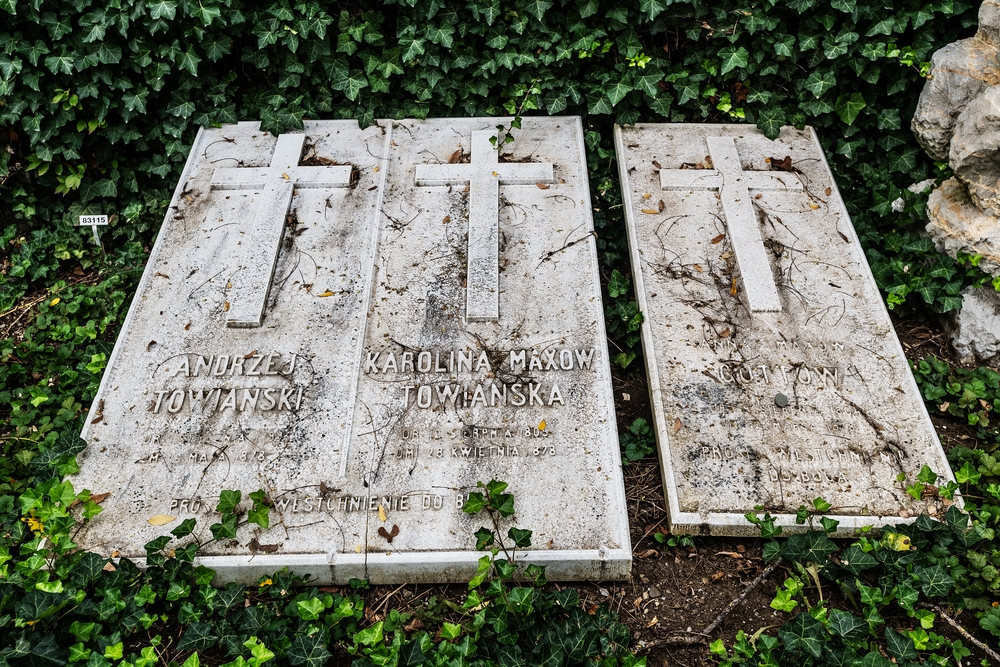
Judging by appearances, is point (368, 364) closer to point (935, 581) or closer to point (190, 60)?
point (190, 60)

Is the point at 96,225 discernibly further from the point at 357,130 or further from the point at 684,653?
the point at 684,653

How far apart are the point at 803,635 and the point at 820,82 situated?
2.99m

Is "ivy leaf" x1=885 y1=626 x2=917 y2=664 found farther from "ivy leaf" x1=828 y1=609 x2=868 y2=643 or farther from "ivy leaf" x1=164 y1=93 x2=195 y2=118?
"ivy leaf" x1=164 y1=93 x2=195 y2=118

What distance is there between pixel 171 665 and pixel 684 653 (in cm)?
176

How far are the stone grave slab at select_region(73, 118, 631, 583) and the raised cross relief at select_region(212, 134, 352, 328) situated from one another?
0.04ft

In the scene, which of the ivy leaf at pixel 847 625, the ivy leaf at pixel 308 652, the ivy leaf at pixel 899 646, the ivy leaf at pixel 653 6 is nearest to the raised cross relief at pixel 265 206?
the ivy leaf at pixel 308 652

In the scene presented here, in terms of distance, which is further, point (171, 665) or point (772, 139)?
point (772, 139)

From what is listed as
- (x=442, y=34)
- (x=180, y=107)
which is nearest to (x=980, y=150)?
(x=442, y=34)

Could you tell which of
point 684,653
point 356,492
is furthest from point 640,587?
point 356,492

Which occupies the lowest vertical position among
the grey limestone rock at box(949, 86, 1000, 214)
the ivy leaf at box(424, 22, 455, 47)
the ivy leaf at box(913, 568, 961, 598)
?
the ivy leaf at box(913, 568, 961, 598)

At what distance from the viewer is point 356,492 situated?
8.86 ft

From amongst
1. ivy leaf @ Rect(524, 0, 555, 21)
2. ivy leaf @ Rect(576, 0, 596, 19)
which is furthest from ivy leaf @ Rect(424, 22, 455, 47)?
ivy leaf @ Rect(576, 0, 596, 19)

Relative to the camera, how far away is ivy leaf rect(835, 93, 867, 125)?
3.90 m

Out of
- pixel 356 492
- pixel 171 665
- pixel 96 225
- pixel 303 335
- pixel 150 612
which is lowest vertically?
pixel 171 665
